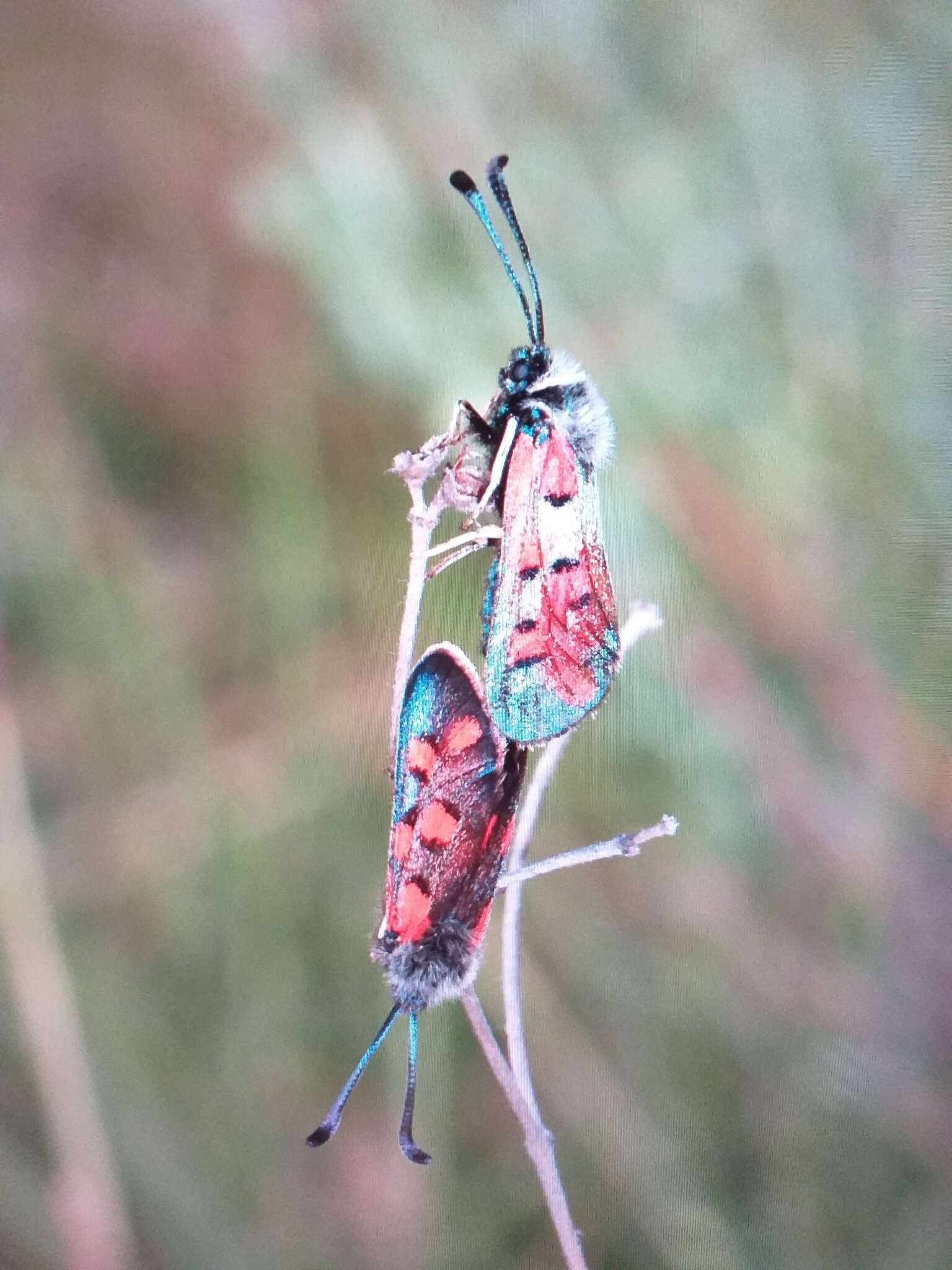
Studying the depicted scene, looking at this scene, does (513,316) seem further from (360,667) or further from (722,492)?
(360,667)

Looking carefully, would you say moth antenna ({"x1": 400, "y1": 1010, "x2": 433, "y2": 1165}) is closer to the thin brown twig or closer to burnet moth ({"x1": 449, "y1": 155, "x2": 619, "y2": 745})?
the thin brown twig

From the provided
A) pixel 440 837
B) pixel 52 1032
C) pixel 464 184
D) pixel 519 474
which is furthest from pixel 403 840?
pixel 52 1032

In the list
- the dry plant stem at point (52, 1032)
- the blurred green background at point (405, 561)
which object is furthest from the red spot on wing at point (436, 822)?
the dry plant stem at point (52, 1032)

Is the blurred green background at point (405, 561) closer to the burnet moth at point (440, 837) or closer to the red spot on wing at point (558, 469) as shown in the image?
the red spot on wing at point (558, 469)

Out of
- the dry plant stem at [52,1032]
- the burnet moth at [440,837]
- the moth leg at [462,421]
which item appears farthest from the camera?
the dry plant stem at [52,1032]

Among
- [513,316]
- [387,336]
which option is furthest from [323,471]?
[513,316]

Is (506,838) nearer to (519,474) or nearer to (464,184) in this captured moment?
(519,474)

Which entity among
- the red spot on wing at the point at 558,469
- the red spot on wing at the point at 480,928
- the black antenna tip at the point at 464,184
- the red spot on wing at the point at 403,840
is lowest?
the red spot on wing at the point at 480,928
